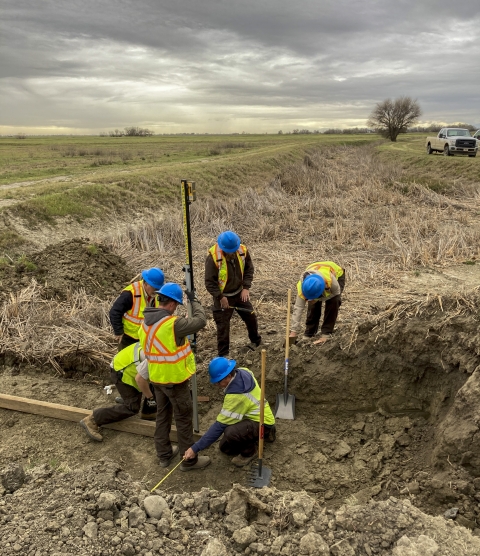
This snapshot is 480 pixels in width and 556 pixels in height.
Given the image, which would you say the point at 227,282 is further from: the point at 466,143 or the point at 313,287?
the point at 466,143

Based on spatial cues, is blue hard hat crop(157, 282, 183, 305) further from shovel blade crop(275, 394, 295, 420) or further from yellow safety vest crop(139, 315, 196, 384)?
shovel blade crop(275, 394, 295, 420)

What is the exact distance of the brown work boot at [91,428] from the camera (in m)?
4.48

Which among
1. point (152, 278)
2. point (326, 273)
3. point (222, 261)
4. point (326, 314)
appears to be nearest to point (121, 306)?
point (152, 278)

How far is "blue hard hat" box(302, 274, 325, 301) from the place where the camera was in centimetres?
496

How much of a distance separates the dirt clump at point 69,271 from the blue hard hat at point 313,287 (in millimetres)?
3949

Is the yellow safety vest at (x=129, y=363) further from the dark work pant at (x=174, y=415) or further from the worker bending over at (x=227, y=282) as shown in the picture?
the worker bending over at (x=227, y=282)

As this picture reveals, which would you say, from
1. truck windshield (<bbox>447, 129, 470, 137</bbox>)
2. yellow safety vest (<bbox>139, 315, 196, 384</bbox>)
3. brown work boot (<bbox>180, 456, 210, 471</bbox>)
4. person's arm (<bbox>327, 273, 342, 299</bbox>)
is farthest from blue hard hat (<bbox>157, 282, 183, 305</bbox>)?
truck windshield (<bbox>447, 129, 470, 137</bbox>)

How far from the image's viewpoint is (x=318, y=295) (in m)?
4.99

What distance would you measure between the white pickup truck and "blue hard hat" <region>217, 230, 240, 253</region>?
964 inches

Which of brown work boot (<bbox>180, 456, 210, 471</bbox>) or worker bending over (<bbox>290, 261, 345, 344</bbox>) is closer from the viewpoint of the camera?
brown work boot (<bbox>180, 456, 210, 471</bbox>)

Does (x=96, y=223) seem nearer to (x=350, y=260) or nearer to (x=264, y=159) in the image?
(x=350, y=260)

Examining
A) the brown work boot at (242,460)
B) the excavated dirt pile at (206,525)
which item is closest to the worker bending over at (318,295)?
the brown work boot at (242,460)

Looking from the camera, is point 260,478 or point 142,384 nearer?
point 260,478

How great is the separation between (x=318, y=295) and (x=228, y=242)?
1274 millimetres
